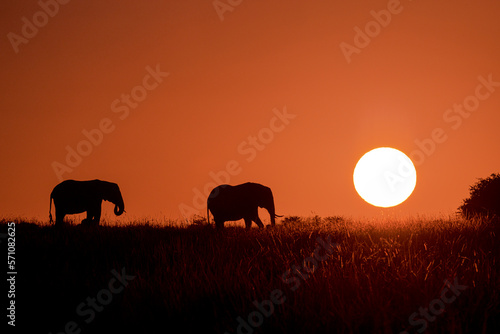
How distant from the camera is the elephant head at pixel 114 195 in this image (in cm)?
2056

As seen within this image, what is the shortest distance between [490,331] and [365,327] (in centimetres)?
115

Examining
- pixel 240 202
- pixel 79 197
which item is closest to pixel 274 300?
pixel 240 202

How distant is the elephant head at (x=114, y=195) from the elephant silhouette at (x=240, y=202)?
3972mm

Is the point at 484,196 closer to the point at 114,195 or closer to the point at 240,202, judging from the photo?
the point at 240,202

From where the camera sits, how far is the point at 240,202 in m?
20.6

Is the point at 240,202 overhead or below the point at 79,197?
below

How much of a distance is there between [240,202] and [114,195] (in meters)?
5.63

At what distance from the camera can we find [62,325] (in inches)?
217

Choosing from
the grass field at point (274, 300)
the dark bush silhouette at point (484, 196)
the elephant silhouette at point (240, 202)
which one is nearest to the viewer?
the grass field at point (274, 300)

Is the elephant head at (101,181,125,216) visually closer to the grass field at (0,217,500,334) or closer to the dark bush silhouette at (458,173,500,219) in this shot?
the grass field at (0,217,500,334)

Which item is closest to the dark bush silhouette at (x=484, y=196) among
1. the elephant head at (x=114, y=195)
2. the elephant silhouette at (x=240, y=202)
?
the elephant silhouette at (x=240, y=202)

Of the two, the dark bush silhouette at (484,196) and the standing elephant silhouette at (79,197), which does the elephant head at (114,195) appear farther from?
the dark bush silhouette at (484,196)

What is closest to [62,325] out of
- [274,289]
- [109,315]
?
[109,315]

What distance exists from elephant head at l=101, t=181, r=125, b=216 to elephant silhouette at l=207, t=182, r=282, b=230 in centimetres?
397
